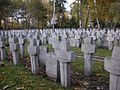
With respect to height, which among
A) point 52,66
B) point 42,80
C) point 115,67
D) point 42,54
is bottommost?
point 42,80

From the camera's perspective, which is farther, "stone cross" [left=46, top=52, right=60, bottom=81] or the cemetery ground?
"stone cross" [left=46, top=52, right=60, bottom=81]

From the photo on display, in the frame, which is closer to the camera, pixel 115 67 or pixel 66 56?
pixel 115 67

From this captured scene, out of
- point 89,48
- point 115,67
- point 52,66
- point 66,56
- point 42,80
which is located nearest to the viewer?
point 115,67

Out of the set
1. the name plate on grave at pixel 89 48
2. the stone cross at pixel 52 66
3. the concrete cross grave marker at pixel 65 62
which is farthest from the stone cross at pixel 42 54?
the concrete cross grave marker at pixel 65 62

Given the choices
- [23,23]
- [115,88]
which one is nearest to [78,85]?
[115,88]

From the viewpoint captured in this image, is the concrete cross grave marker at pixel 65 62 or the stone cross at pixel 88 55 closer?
the concrete cross grave marker at pixel 65 62

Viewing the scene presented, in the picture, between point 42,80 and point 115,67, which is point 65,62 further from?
point 115,67

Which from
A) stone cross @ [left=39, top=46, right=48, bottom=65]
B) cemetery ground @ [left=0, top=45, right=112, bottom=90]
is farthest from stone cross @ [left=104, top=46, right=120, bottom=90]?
stone cross @ [left=39, top=46, right=48, bottom=65]

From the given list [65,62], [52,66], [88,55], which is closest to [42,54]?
[52,66]

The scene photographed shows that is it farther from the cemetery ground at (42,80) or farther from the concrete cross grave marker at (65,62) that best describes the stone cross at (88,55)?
the concrete cross grave marker at (65,62)

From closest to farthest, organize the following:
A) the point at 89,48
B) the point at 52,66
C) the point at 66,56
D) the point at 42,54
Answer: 1. the point at 66,56
2. the point at 52,66
3. the point at 89,48
4. the point at 42,54

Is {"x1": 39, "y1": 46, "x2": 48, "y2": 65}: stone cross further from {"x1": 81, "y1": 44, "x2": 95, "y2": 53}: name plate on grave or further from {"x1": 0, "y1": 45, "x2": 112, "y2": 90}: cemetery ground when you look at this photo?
{"x1": 81, "y1": 44, "x2": 95, "y2": 53}: name plate on grave

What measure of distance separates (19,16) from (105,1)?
88.6 feet

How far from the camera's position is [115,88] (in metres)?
5.44
